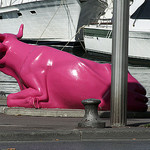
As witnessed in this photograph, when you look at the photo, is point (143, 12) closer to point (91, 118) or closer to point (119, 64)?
point (119, 64)

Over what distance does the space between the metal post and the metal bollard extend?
331 millimetres

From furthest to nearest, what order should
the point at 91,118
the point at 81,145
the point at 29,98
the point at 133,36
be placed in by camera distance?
the point at 133,36 → the point at 29,98 → the point at 91,118 → the point at 81,145

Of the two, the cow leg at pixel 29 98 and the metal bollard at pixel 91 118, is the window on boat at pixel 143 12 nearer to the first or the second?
the cow leg at pixel 29 98

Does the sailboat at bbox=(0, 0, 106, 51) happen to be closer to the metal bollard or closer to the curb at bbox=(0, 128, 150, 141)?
the metal bollard

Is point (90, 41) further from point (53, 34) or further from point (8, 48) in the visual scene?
point (8, 48)

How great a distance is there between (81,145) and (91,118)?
1.55 metres

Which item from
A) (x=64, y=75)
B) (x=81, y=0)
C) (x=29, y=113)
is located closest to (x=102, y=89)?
(x=64, y=75)

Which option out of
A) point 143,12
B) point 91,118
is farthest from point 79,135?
point 143,12

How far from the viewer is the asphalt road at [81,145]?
22.6ft

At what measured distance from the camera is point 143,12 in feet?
142

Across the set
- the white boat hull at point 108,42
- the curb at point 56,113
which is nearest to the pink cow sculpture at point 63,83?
the curb at point 56,113

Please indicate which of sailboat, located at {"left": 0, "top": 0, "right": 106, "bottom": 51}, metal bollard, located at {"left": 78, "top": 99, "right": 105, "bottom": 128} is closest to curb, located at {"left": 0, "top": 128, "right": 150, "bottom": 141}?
metal bollard, located at {"left": 78, "top": 99, "right": 105, "bottom": 128}

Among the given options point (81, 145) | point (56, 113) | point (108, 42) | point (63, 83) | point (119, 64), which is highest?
point (119, 64)

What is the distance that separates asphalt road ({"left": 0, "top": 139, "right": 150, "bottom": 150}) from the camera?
689 cm
